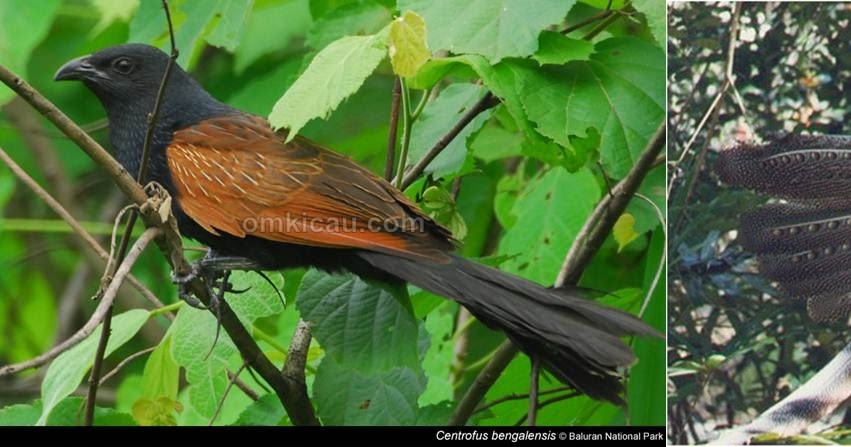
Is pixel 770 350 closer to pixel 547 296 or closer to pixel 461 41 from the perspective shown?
pixel 547 296

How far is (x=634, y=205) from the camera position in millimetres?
1775

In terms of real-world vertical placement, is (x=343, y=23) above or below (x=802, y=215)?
above

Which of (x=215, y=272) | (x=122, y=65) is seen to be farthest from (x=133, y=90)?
(x=215, y=272)

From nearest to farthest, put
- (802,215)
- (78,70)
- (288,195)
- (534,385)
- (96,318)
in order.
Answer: (96,318) < (534,385) < (288,195) < (802,215) < (78,70)

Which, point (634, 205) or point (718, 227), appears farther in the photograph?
point (634, 205)

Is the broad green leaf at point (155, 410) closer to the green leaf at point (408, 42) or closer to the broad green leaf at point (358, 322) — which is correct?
the broad green leaf at point (358, 322)

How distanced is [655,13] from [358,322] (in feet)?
1.88

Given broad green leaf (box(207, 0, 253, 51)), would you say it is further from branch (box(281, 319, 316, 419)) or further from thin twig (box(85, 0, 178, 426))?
branch (box(281, 319, 316, 419))

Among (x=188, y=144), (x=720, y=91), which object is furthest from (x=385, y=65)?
(x=720, y=91)

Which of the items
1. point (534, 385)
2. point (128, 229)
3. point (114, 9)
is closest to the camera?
point (128, 229)

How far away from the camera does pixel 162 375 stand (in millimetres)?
1643

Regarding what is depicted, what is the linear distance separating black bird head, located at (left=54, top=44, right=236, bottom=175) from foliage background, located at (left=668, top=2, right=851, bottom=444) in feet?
2.41

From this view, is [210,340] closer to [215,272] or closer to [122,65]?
[215,272]

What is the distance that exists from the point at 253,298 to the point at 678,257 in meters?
0.63
